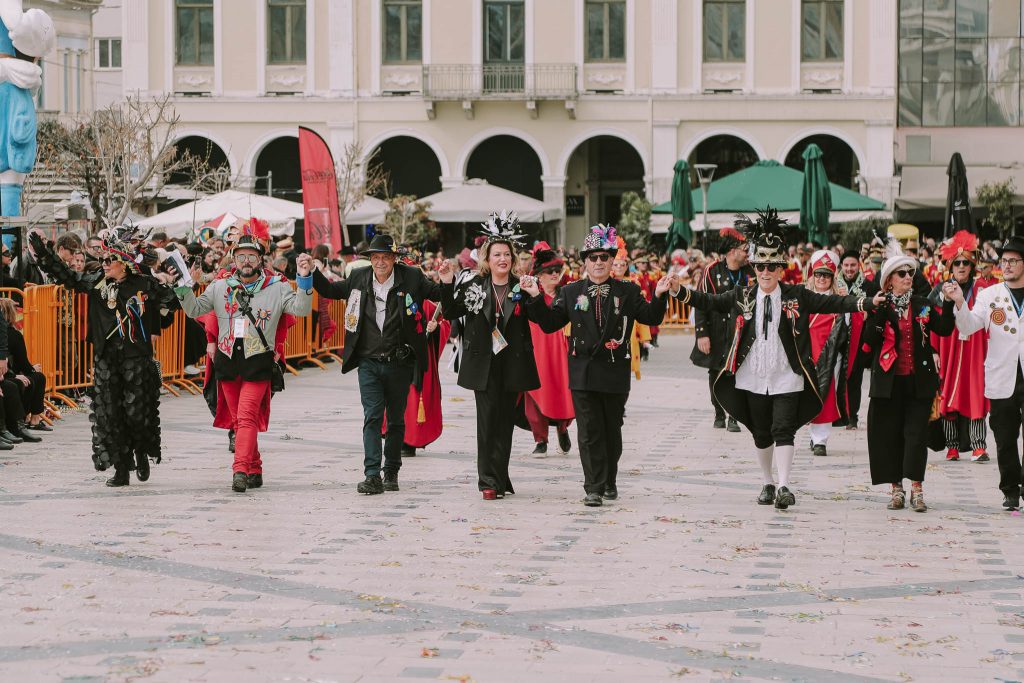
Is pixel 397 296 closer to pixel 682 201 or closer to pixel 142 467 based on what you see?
pixel 142 467

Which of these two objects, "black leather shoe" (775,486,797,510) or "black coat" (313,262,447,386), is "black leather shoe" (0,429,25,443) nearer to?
"black coat" (313,262,447,386)

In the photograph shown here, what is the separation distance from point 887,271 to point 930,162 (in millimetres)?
36033

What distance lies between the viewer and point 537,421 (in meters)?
12.5

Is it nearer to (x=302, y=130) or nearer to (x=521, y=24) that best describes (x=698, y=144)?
(x=521, y=24)

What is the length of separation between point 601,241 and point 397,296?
143 centimetres

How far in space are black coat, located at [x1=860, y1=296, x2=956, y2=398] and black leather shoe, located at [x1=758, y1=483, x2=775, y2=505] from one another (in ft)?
2.83

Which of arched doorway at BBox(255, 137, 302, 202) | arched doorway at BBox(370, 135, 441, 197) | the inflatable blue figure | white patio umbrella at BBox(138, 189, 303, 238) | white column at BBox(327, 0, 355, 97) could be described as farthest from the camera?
arched doorway at BBox(370, 135, 441, 197)

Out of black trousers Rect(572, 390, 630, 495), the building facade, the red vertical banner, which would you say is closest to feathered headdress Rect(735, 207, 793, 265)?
black trousers Rect(572, 390, 630, 495)

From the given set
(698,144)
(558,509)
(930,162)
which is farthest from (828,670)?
(930,162)

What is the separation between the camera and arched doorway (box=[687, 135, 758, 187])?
1715 inches

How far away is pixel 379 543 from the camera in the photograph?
8.62 m

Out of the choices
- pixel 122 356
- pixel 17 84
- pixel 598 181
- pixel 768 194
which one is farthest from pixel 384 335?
pixel 598 181

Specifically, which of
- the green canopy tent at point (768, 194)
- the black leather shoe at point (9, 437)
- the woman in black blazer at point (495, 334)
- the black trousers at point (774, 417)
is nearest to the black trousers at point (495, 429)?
the woman in black blazer at point (495, 334)

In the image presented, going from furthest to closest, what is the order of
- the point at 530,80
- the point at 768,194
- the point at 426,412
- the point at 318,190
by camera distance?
the point at 530,80 → the point at 768,194 → the point at 318,190 → the point at 426,412
